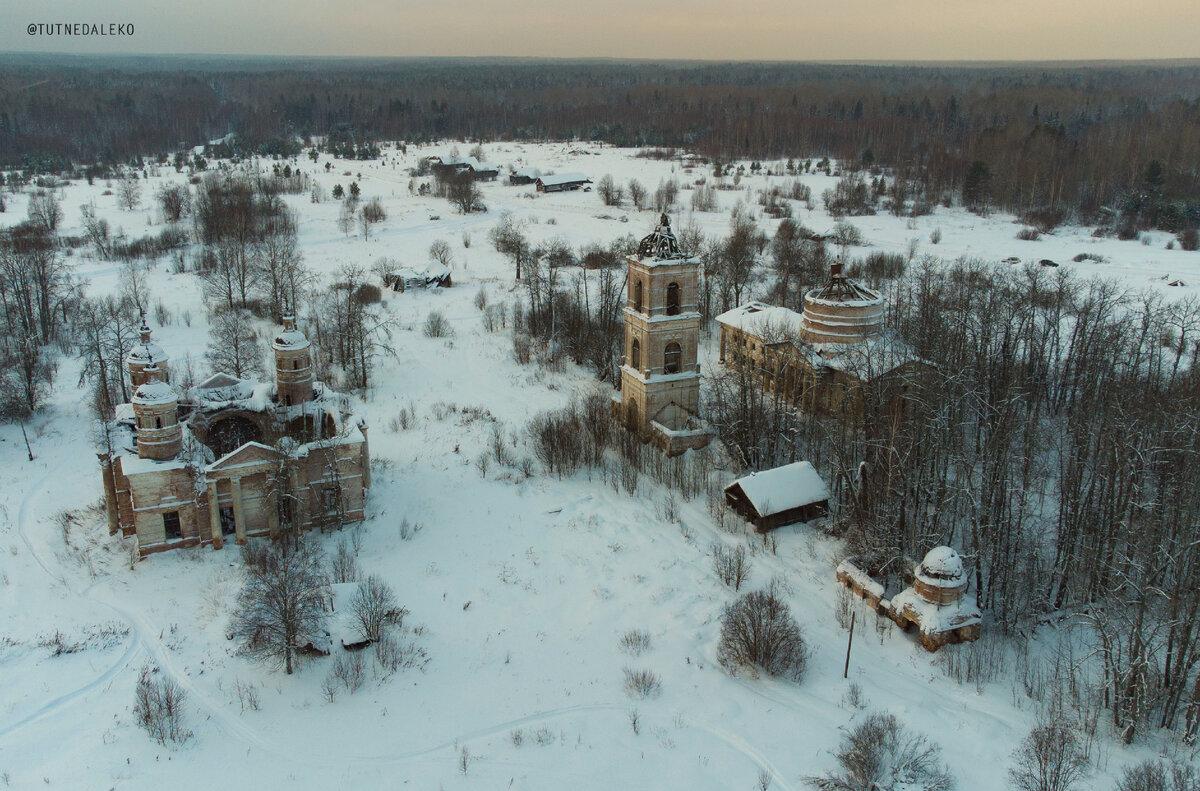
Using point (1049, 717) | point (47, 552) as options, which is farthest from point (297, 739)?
point (1049, 717)

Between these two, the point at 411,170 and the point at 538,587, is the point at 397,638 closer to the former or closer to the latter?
the point at 538,587

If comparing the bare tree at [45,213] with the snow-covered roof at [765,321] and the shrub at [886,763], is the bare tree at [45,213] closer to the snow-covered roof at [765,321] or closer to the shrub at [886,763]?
the snow-covered roof at [765,321]

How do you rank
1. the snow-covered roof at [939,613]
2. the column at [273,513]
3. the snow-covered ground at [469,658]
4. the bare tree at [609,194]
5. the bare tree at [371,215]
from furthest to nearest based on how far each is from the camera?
1. the bare tree at [609,194]
2. the bare tree at [371,215]
3. the column at [273,513]
4. the snow-covered roof at [939,613]
5. the snow-covered ground at [469,658]

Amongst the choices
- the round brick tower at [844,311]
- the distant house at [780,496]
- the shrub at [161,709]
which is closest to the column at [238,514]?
the shrub at [161,709]

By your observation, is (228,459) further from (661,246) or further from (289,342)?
(661,246)

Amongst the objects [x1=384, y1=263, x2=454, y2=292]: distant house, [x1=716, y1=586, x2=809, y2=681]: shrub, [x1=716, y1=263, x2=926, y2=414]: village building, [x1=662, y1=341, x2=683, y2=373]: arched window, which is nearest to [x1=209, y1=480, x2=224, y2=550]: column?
[x1=716, y1=586, x2=809, y2=681]: shrub

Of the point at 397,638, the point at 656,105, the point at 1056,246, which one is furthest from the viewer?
the point at 656,105

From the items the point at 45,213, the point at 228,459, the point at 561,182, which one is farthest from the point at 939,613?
the point at 45,213
